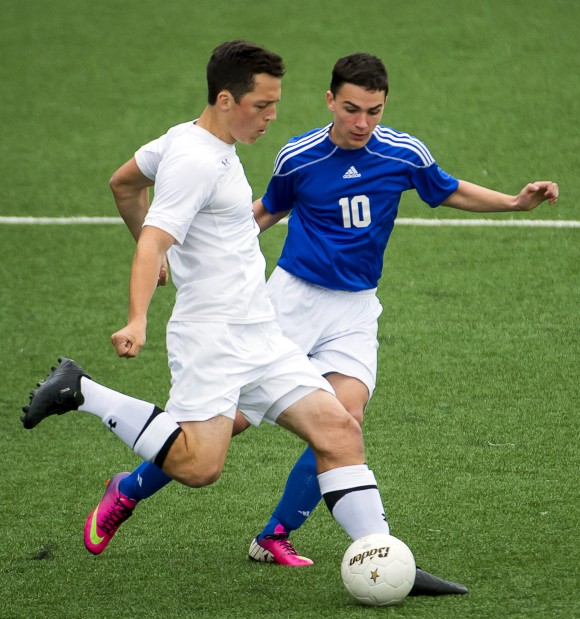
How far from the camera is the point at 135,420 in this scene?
417cm

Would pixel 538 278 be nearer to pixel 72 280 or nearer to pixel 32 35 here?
pixel 72 280

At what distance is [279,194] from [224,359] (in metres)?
1.05

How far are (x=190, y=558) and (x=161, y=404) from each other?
6.62ft

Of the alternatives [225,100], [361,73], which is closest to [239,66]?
[225,100]

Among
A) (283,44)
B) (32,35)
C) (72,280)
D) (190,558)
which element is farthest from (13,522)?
(32,35)

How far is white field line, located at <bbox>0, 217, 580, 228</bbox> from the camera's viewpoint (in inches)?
358

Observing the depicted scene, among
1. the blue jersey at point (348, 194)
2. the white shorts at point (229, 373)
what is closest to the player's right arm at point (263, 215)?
the blue jersey at point (348, 194)

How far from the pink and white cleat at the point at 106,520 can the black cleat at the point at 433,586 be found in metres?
1.10

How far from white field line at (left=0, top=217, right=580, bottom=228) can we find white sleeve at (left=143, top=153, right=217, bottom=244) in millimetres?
5515

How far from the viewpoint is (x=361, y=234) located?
4.75 m

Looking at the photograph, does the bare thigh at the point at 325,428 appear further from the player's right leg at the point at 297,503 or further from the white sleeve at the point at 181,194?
the white sleeve at the point at 181,194

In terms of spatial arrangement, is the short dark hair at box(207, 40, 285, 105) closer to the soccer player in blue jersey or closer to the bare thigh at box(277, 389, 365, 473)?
the soccer player in blue jersey

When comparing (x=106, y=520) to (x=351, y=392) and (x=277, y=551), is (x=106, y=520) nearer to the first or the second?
(x=277, y=551)

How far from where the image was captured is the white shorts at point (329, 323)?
15.7 ft
